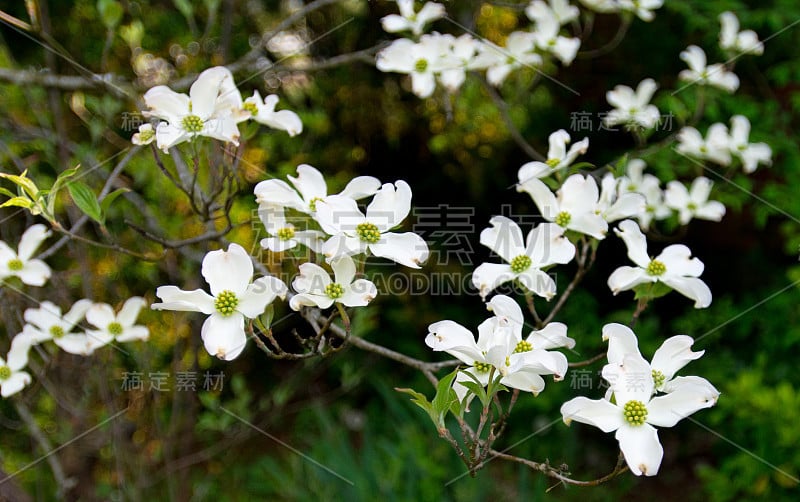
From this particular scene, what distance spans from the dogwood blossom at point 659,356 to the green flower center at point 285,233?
37cm

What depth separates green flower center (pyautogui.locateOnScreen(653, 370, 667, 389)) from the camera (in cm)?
73

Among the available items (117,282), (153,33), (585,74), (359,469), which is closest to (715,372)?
(359,469)

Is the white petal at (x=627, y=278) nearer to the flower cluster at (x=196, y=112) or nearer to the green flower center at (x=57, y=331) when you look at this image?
the flower cluster at (x=196, y=112)

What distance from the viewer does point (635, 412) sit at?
2.22 ft

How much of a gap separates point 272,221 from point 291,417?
2290mm

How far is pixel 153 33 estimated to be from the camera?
2277 millimetres

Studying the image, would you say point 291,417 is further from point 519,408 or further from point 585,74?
point 585,74

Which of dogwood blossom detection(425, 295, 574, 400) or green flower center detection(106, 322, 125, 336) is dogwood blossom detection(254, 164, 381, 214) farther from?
green flower center detection(106, 322, 125, 336)

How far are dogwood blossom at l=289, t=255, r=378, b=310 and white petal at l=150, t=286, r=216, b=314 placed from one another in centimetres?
9

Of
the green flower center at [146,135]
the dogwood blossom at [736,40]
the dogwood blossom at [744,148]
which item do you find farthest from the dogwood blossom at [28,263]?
the dogwood blossom at [736,40]

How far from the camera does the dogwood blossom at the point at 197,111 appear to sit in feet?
2.67

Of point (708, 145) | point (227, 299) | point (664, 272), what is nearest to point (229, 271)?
point (227, 299)

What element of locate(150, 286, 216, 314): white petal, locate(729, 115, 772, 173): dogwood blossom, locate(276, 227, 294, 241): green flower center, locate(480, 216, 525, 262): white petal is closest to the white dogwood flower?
locate(276, 227, 294, 241): green flower center

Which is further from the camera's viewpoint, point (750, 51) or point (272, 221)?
point (750, 51)
